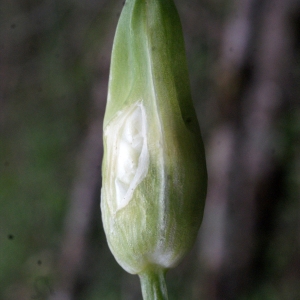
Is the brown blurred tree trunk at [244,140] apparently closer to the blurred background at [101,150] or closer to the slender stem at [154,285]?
the blurred background at [101,150]

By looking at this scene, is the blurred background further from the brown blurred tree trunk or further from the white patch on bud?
the white patch on bud

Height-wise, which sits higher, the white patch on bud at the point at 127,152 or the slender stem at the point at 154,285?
the white patch on bud at the point at 127,152

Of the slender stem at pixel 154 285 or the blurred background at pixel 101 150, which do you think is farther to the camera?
the blurred background at pixel 101 150

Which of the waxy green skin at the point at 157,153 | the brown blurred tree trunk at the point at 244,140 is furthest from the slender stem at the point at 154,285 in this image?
the brown blurred tree trunk at the point at 244,140

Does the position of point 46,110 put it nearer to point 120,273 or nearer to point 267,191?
point 120,273

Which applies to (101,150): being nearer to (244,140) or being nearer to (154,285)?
(244,140)

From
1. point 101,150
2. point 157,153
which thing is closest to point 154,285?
point 157,153

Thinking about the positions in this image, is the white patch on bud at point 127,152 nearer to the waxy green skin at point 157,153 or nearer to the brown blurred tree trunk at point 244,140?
the waxy green skin at point 157,153
